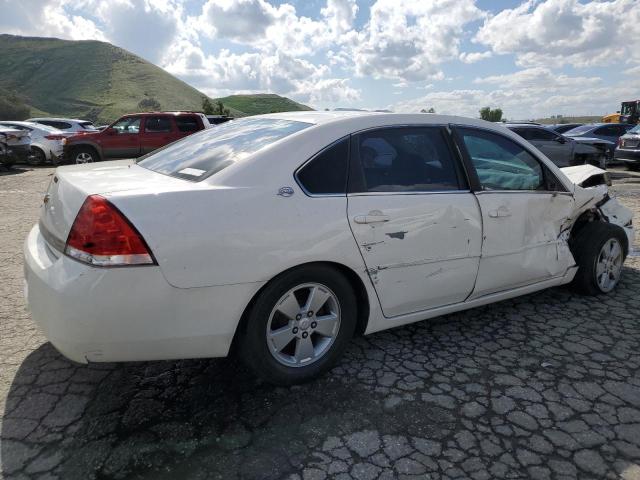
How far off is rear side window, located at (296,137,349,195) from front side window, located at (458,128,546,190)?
100 centimetres

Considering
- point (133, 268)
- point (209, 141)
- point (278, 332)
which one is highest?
point (209, 141)

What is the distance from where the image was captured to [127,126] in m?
15.0

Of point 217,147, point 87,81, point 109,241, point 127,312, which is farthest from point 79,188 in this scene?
point 87,81

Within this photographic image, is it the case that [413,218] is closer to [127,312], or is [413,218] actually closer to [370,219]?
[370,219]

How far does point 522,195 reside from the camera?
353 cm

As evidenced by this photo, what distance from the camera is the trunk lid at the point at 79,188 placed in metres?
2.41

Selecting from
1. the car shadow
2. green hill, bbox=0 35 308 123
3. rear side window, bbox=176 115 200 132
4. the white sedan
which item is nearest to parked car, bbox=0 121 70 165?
rear side window, bbox=176 115 200 132

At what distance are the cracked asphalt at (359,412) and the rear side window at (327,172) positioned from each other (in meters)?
1.12

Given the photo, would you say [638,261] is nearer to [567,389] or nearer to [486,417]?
[567,389]

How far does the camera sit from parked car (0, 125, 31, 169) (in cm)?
1366

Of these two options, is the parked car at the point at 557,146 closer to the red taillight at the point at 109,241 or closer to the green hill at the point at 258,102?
the red taillight at the point at 109,241

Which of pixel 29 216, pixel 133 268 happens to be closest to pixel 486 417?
pixel 133 268

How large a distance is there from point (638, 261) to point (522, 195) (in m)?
2.64

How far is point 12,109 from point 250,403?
8473cm
